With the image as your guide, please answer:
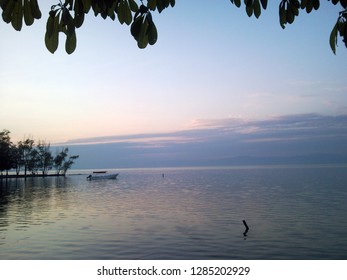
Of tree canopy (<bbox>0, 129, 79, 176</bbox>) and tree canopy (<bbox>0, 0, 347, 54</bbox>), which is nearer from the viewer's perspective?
tree canopy (<bbox>0, 0, 347, 54</bbox>)

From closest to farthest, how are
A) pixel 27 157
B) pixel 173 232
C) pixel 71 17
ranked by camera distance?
pixel 71 17 → pixel 173 232 → pixel 27 157

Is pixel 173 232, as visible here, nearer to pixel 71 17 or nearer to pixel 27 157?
pixel 71 17

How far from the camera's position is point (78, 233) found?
→ 29.6 meters

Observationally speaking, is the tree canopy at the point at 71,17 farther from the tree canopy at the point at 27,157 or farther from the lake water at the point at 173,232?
the tree canopy at the point at 27,157

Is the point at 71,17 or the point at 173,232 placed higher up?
the point at 71,17

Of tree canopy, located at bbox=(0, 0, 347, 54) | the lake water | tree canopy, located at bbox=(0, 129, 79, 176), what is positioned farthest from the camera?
tree canopy, located at bbox=(0, 129, 79, 176)

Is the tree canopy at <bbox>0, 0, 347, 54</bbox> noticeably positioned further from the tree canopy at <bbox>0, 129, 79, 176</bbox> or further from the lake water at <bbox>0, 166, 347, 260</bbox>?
the tree canopy at <bbox>0, 129, 79, 176</bbox>

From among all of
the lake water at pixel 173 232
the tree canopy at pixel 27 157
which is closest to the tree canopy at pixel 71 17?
the lake water at pixel 173 232

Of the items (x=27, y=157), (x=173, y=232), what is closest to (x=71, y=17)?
(x=173, y=232)

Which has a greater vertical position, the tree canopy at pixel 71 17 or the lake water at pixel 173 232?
the tree canopy at pixel 71 17

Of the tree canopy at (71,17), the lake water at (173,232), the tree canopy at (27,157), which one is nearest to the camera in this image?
the tree canopy at (71,17)

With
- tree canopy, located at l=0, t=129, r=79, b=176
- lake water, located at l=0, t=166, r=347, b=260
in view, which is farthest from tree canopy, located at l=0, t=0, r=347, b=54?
tree canopy, located at l=0, t=129, r=79, b=176
